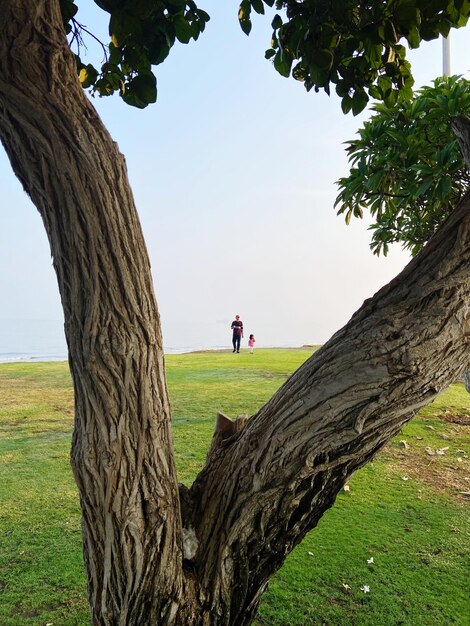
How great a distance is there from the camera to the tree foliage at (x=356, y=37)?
1832 mm

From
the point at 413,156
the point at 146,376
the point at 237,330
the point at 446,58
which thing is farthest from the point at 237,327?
the point at 146,376

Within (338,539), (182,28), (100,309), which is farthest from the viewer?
(338,539)

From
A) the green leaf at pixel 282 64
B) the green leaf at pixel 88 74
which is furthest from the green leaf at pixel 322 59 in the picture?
the green leaf at pixel 88 74

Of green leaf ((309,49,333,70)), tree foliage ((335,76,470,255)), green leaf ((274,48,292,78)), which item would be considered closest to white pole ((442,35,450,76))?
tree foliage ((335,76,470,255))

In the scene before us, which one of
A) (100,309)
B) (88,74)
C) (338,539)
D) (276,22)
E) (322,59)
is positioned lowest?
(338,539)

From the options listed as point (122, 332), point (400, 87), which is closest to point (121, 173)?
point (122, 332)

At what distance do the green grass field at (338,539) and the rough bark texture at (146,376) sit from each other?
3.85 feet

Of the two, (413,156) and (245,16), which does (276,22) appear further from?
(413,156)

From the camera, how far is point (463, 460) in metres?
4.88

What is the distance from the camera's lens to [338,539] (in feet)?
10.6

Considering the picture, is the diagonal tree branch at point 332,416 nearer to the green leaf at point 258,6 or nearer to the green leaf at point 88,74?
the green leaf at point 258,6

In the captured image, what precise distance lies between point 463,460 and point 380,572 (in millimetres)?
2547

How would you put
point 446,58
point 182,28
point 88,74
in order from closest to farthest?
1. point 182,28
2. point 88,74
3. point 446,58

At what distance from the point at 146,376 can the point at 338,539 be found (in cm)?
244
